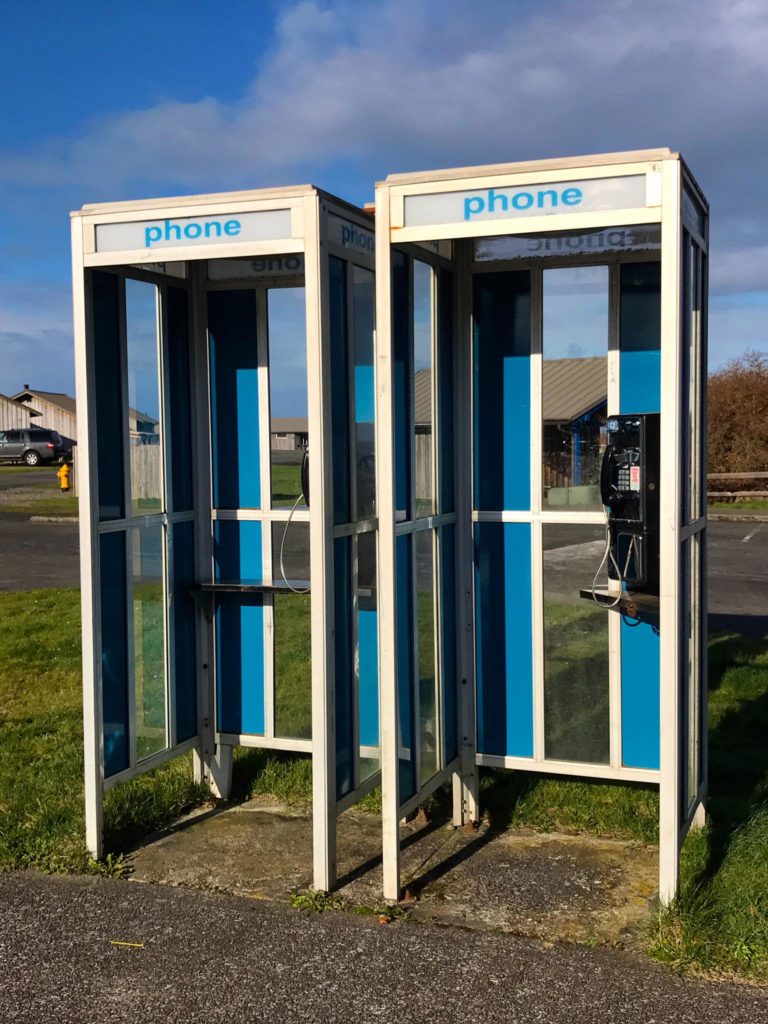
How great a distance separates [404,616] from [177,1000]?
193 centimetres

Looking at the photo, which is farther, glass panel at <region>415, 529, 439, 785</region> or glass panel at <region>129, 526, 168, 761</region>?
glass panel at <region>129, 526, 168, 761</region>

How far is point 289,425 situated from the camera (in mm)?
5766

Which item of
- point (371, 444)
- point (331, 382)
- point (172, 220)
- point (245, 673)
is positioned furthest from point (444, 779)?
point (172, 220)

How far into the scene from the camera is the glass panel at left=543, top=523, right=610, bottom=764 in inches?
215

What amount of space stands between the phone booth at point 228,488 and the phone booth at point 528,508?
10.2 inches

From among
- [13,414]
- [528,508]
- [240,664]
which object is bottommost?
[240,664]

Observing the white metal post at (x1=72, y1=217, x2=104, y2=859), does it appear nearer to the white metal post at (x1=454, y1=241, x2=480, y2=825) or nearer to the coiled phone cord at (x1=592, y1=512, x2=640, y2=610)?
the white metal post at (x1=454, y1=241, x2=480, y2=825)

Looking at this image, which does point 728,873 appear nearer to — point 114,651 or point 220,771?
point 220,771

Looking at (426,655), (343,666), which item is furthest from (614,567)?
(343,666)

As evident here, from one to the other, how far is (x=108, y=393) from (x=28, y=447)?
1722 inches

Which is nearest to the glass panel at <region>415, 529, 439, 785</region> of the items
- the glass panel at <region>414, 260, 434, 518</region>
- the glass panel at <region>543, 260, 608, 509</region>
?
the glass panel at <region>414, 260, 434, 518</region>

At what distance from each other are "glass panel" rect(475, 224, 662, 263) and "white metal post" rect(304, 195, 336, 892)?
99 centimetres

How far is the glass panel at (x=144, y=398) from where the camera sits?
5555mm

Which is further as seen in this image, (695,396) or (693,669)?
(693,669)
